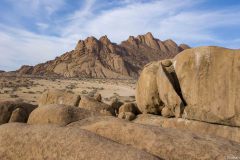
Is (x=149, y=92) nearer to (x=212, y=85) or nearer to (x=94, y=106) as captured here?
(x=94, y=106)

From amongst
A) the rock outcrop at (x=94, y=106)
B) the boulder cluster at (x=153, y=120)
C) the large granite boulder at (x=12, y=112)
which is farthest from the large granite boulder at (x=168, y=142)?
the rock outcrop at (x=94, y=106)

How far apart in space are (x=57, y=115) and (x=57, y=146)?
4169 mm

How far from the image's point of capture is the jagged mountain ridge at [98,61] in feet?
361

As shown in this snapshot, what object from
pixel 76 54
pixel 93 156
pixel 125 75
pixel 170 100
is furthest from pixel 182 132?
pixel 76 54

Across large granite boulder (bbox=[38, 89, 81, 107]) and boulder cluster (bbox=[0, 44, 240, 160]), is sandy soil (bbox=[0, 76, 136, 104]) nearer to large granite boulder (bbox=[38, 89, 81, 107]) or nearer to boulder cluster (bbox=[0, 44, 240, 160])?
large granite boulder (bbox=[38, 89, 81, 107])

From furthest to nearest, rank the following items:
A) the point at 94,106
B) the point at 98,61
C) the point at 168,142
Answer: the point at 98,61 < the point at 94,106 < the point at 168,142

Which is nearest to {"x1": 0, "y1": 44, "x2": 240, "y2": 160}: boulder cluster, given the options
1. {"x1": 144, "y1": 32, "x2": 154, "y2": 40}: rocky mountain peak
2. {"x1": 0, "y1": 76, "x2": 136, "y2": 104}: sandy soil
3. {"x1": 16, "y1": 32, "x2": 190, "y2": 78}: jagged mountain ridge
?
{"x1": 0, "y1": 76, "x2": 136, "y2": 104}: sandy soil

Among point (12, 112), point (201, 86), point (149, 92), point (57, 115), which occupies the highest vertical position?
point (201, 86)

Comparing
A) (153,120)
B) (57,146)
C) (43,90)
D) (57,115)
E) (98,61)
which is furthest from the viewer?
(98,61)

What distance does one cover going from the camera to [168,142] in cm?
732

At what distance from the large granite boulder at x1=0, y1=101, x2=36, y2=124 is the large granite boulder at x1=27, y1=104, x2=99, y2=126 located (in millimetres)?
3601

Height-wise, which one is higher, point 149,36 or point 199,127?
point 149,36

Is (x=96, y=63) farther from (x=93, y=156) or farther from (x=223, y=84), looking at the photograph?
(x=93, y=156)

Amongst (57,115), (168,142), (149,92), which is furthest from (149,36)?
(168,142)
